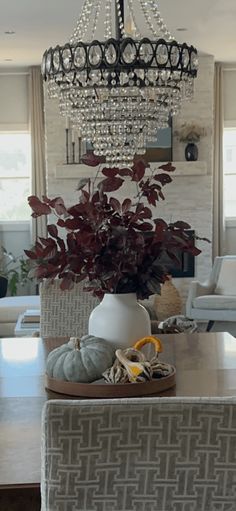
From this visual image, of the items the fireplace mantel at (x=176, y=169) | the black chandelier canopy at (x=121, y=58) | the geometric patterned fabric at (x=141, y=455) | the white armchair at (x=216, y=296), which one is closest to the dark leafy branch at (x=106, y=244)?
the black chandelier canopy at (x=121, y=58)

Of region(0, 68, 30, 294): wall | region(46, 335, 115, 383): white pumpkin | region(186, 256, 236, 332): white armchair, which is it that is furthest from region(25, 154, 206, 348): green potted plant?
region(0, 68, 30, 294): wall

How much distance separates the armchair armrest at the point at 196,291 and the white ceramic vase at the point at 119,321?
16.3 feet

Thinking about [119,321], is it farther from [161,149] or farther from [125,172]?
[161,149]

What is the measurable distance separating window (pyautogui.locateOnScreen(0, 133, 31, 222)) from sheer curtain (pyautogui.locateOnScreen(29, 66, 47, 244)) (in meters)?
0.20

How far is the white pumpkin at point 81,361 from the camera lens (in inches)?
95.0

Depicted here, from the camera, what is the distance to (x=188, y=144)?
922 cm

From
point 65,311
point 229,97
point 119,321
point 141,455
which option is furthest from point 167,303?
point 141,455


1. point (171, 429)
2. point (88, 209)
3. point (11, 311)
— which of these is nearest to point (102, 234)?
point (88, 209)

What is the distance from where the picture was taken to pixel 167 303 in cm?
848

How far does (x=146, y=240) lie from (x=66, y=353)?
434 millimetres

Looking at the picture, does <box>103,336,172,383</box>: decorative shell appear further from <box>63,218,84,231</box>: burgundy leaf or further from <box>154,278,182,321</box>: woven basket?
<box>154,278,182,321</box>: woven basket

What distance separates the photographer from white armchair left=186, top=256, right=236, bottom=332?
741 cm

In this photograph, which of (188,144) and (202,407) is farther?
(188,144)

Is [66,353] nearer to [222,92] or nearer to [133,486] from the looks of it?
[133,486]
